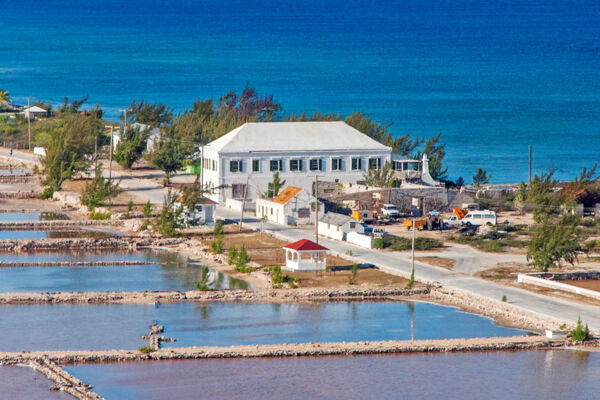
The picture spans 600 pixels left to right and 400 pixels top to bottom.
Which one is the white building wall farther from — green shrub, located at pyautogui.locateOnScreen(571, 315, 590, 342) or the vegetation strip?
green shrub, located at pyautogui.locateOnScreen(571, 315, 590, 342)

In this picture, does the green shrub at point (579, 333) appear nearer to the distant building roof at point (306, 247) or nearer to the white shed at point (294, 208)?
the distant building roof at point (306, 247)

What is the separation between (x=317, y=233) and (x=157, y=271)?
8.44 m

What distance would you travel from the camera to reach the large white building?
73.2m

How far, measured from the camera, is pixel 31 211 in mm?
73812

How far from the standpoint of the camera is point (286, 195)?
67.1m

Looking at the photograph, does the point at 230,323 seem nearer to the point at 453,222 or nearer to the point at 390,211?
the point at 453,222

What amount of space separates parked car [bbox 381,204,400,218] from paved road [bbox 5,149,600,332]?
6.01 m

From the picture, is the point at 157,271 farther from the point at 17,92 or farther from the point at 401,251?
the point at 17,92

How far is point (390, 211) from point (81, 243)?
17259mm

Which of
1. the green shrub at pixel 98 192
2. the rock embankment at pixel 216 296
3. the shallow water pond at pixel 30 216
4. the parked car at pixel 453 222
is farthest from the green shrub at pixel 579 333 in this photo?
the green shrub at pixel 98 192

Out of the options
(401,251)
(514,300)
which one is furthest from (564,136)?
(514,300)

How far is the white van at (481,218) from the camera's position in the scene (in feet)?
215

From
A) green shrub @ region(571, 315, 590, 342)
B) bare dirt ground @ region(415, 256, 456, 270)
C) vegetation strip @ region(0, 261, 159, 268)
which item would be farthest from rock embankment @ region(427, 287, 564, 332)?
vegetation strip @ region(0, 261, 159, 268)

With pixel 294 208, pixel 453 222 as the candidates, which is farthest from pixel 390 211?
pixel 294 208
